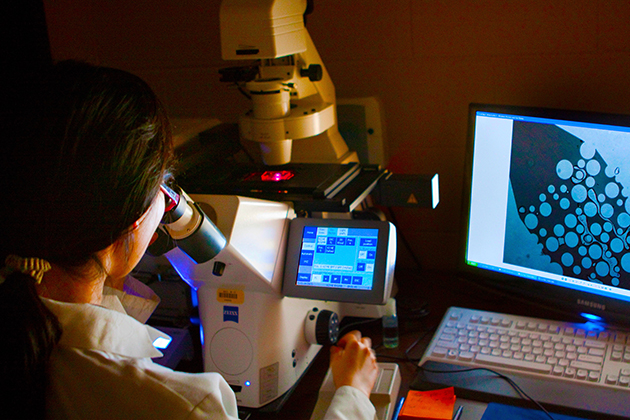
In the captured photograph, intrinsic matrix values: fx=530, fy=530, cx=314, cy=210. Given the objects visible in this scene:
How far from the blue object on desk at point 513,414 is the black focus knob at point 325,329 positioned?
0.35 meters

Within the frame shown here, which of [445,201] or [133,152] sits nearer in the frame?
[133,152]

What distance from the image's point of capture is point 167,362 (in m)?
1.16

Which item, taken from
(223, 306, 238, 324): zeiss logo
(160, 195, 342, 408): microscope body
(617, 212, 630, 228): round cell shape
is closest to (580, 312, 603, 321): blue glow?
(617, 212, 630, 228): round cell shape

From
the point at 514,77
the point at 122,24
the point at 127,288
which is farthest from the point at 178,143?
the point at 514,77

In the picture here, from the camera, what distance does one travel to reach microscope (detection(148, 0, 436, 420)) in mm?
1036

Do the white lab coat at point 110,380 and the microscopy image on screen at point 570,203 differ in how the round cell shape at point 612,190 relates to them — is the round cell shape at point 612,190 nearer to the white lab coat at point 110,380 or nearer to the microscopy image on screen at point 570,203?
the microscopy image on screen at point 570,203

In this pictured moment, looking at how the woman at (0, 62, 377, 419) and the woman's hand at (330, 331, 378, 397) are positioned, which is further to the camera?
the woman's hand at (330, 331, 378, 397)

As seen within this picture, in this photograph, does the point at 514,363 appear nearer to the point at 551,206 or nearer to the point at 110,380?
the point at 551,206

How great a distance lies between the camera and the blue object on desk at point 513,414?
3.01 feet

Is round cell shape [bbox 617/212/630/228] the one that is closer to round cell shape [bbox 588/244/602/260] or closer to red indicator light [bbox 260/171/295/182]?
round cell shape [bbox 588/244/602/260]

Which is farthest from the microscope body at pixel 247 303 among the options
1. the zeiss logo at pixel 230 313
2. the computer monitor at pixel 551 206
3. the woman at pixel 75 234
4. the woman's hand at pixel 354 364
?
the computer monitor at pixel 551 206

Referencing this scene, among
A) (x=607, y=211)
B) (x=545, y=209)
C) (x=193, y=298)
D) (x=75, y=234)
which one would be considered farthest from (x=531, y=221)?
(x=75, y=234)

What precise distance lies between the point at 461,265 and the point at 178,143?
2.45 feet

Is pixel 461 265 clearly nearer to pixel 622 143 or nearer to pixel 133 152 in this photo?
pixel 622 143
